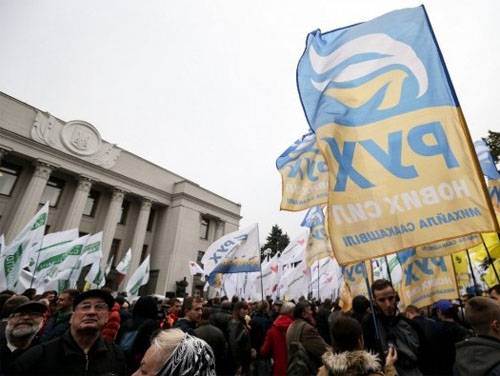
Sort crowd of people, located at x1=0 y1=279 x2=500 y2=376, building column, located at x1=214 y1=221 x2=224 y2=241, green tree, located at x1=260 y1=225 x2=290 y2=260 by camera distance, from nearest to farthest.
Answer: crowd of people, located at x1=0 y1=279 x2=500 y2=376
building column, located at x1=214 y1=221 x2=224 y2=241
green tree, located at x1=260 y1=225 x2=290 y2=260

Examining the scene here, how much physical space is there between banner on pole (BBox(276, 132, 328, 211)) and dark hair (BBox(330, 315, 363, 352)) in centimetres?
311

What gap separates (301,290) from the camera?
39.5 feet

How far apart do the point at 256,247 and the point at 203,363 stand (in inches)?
314

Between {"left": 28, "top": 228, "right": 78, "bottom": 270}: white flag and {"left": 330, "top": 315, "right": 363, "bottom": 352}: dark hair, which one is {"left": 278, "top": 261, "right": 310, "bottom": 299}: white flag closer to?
{"left": 28, "top": 228, "right": 78, "bottom": 270}: white flag

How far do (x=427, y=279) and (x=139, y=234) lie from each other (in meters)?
27.4

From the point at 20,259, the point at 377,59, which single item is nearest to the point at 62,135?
the point at 20,259

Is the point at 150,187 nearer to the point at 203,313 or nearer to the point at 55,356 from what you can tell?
the point at 203,313

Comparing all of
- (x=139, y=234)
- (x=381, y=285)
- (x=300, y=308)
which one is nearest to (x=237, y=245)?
(x=300, y=308)

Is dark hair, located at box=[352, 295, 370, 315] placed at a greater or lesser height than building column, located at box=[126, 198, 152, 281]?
lesser

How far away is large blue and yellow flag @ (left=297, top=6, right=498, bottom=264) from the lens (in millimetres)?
2352

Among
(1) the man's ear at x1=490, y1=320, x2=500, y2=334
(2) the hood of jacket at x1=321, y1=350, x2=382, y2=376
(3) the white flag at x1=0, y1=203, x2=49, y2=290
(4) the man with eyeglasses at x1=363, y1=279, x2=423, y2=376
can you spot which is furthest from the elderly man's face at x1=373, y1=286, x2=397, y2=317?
(3) the white flag at x1=0, y1=203, x2=49, y2=290

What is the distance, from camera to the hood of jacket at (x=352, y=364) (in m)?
1.81

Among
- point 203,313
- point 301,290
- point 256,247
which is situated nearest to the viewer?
point 203,313

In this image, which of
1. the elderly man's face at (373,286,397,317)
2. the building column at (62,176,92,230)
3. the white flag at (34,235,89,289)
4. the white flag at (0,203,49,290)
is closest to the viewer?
the elderly man's face at (373,286,397,317)
